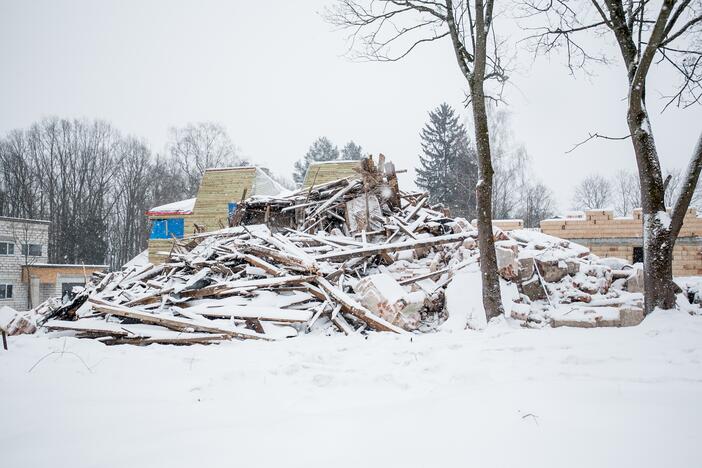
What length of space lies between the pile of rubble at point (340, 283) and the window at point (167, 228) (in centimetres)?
1583

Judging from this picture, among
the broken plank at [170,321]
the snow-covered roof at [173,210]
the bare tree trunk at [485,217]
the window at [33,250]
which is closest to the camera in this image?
the broken plank at [170,321]

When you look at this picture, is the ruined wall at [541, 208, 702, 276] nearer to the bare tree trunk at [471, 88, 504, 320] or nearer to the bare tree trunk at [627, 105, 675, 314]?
the bare tree trunk at [627, 105, 675, 314]

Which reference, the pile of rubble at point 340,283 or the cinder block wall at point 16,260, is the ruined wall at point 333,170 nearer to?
the pile of rubble at point 340,283

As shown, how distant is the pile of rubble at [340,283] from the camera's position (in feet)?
20.0

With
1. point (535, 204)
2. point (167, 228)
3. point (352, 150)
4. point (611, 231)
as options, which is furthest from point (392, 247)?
point (352, 150)

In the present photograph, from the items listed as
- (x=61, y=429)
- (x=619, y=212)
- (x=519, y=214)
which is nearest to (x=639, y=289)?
(x=61, y=429)

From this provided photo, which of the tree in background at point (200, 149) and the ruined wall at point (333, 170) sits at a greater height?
the tree in background at point (200, 149)

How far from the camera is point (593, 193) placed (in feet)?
158

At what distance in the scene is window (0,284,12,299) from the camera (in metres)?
28.0

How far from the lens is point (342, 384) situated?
3.29 meters

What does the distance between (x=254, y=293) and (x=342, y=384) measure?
433 centimetres

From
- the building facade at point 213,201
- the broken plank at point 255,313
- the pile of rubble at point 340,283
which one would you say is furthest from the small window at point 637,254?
the building facade at point 213,201

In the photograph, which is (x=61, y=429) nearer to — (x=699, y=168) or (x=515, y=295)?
(x=515, y=295)

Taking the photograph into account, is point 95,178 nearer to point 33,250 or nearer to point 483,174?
point 33,250
